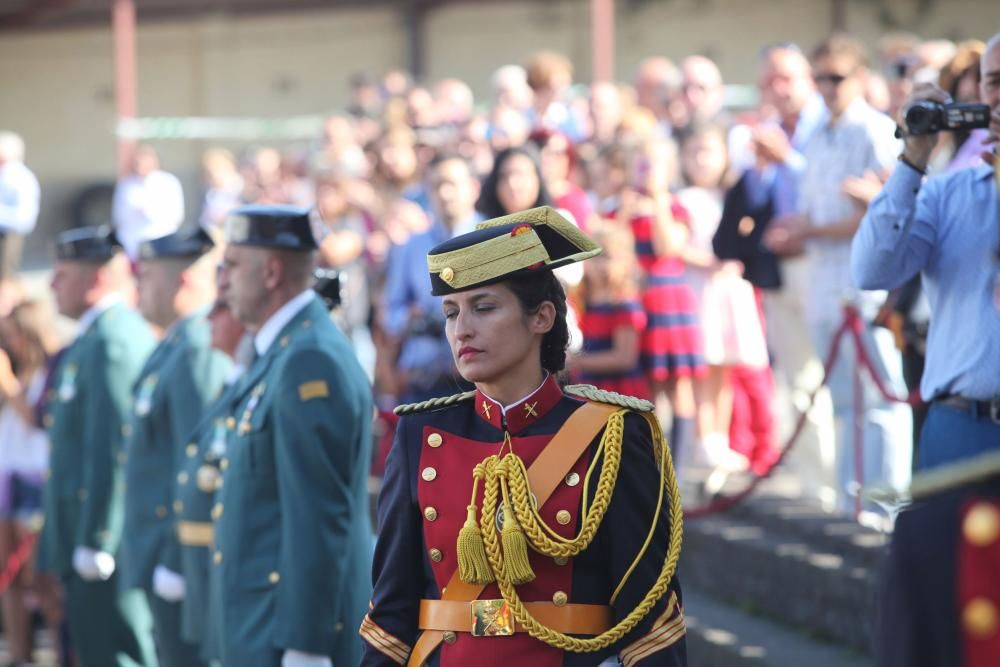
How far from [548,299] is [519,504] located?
0.51 metres

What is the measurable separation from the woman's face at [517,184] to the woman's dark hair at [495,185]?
2 cm

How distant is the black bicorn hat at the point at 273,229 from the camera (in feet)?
17.7

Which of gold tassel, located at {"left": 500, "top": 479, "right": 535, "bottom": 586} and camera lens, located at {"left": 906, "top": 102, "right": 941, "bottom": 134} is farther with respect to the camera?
camera lens, located at {"left": 906, "top": 102, "right": 941, "bottom": 134}

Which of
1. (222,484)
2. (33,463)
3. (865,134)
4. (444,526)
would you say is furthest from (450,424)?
(33,463)

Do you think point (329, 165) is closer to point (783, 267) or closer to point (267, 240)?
point (783, 267)

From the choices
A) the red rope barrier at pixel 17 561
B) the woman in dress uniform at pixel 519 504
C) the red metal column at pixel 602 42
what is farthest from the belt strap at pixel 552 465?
the red metal column at pixel 602 42

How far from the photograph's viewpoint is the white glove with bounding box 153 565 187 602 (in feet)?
19.8

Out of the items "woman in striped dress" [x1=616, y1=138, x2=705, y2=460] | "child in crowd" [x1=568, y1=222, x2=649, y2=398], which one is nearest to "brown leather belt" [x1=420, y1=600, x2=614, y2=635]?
"child in crowd" [x1=568, y1=222, x2=649, y2=398]

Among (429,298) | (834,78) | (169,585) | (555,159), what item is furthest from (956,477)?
(555,159)

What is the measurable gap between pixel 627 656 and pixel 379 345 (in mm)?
6424

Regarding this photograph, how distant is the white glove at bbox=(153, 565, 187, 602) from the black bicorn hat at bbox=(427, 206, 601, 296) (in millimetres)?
2728

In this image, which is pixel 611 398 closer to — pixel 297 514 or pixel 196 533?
pixel 297 514

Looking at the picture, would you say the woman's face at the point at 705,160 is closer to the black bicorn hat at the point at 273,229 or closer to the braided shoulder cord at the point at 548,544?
the black bicorn hat at the point at 273,229

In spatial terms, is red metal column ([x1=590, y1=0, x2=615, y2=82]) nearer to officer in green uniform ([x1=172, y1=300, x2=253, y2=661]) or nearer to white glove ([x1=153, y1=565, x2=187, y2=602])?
white glove ([x1=153, y1=565, x2=187, y2=602])
